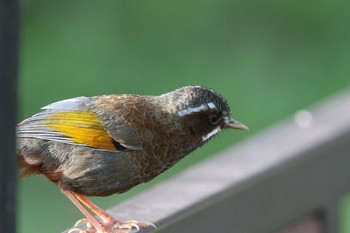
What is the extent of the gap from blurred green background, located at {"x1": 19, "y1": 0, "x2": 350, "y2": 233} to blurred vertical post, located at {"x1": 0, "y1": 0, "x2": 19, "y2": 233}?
583 centimetres

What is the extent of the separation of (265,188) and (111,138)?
0.60m

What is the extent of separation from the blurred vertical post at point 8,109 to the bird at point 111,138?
1505mm

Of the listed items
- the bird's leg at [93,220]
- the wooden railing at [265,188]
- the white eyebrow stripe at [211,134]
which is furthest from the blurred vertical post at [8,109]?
the white eyebrow stripe at [211,134]

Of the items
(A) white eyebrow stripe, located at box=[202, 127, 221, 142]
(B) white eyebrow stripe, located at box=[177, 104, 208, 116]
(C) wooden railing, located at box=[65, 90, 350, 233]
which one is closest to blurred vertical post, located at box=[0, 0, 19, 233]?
(C) wooden railing, located at box=[65, 90, 350, 233]

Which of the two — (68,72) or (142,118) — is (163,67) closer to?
(68,72)

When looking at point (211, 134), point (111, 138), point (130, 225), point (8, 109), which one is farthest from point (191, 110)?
point (8, 109)

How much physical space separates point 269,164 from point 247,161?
0.57 ft

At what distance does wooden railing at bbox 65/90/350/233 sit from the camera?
3.64 metres

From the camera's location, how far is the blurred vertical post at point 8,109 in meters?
1.96

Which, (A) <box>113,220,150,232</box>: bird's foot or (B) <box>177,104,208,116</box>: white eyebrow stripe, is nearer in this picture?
(A) <box>113,220,150,232</box>: bird's foot

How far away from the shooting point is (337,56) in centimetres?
921

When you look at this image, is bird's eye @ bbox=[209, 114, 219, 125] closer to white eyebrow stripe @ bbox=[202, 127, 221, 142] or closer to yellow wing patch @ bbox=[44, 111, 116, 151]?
white eyebrow stripe @ bbox=[202, 127, 221, 142]

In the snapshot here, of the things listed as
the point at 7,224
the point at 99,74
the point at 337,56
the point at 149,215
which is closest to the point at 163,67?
the point at 99,74

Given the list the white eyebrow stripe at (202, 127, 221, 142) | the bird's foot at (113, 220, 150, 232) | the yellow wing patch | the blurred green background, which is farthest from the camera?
the blurred green background
